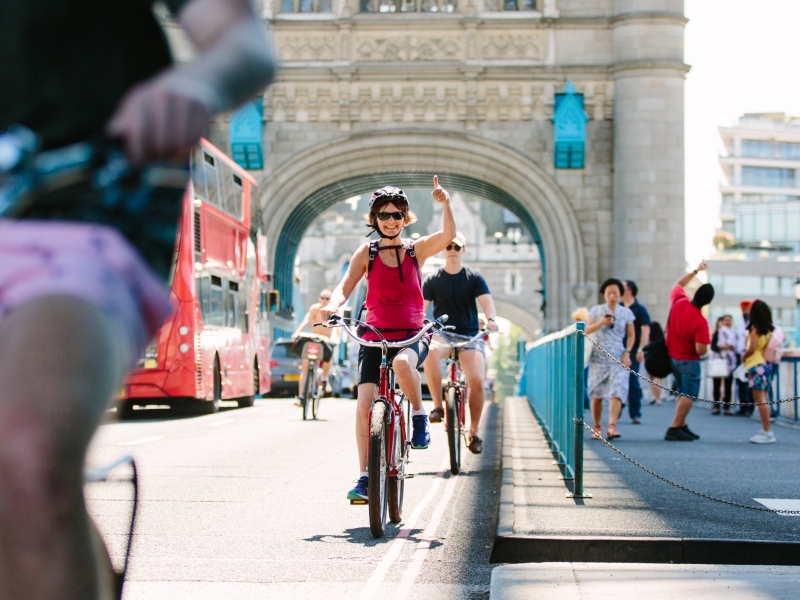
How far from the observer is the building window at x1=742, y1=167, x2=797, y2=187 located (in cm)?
11069

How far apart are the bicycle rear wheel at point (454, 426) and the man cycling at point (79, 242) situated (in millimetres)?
7174

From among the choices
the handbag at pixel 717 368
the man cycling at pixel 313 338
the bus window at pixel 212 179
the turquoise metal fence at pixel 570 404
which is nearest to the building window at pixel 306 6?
the bus window at pixel 212 179

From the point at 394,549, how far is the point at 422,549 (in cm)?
→ 14

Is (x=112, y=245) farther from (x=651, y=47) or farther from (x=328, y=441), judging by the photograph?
(x=651, y=47)

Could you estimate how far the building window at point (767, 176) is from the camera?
4358 inches

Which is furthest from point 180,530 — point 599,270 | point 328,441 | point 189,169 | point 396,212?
point 599,270

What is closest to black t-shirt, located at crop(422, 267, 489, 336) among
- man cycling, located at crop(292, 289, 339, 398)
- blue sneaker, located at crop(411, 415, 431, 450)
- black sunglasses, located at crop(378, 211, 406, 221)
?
blue sneaker, located at crop(411, 415, 431, 450)

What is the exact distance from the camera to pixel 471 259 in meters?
88.9

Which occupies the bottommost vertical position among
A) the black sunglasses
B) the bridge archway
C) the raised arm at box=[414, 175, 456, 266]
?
the raised arm at box=[414, 175, 456, 266]

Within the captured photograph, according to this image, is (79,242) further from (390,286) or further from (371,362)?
(390,286)

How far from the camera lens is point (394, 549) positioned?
5.82 metres

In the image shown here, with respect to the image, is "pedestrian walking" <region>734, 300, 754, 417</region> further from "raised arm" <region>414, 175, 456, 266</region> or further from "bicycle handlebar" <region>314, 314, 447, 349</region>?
"bicycle handlebar" <region>314, 314, 447, 349</region>

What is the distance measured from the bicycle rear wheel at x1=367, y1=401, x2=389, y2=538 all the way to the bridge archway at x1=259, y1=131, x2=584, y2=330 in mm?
24794

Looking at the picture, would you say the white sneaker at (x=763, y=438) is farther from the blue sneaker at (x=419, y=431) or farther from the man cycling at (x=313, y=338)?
the blue sneaker at (x=419, y=431)
